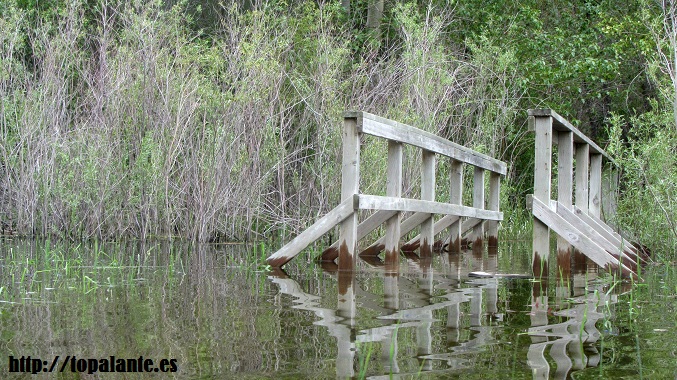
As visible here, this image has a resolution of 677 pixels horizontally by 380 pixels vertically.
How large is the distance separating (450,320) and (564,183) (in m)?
3.57

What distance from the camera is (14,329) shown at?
3.86 meters

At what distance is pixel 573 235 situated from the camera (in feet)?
22.5

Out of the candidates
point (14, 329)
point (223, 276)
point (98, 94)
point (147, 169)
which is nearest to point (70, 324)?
point (14, 329)

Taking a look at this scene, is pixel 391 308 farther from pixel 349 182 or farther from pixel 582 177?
pixel 582 177

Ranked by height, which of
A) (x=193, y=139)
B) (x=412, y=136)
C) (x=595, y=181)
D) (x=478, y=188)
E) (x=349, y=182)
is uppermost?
(x=193, y=139)

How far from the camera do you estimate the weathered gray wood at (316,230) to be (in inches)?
283

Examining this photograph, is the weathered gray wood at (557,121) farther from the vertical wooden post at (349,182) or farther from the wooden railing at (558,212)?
the vertical wooden post at (349,182)

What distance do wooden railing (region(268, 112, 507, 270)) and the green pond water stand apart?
14.0 inches

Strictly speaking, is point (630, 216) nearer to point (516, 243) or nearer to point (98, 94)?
point (516, 243)

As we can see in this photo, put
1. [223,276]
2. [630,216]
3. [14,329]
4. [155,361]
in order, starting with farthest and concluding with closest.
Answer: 1. [630,216]
2. [223,276]
3. [14,329]
4. [155,361]

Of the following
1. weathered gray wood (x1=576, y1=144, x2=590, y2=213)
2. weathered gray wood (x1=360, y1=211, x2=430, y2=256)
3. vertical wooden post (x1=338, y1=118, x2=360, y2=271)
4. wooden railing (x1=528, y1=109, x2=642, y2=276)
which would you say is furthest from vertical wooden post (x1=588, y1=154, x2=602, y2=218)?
vertical wooden post (x1=338, y1=118, x2=360, y2=271)

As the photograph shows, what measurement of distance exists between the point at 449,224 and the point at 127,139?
4171 mm

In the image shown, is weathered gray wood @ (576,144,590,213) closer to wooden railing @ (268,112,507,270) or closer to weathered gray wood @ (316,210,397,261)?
wooden railing @ (268,112,507,270)

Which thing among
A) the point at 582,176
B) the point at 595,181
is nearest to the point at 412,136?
the point at 582,176
